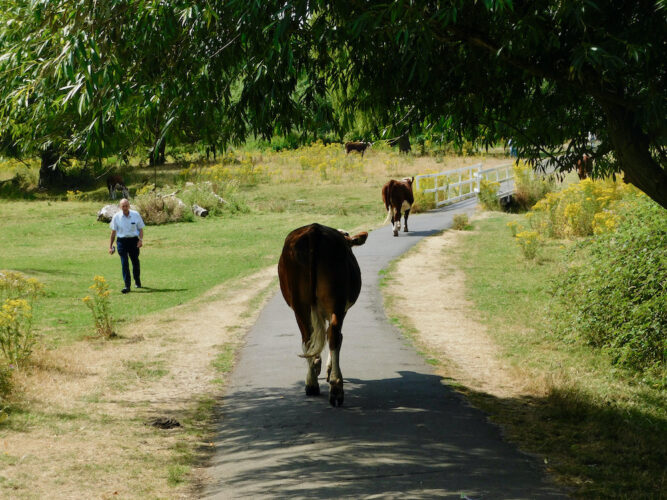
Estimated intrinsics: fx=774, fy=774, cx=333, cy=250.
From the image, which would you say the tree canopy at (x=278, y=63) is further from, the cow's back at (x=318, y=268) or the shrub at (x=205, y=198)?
the shrub at (x=205, y=198)

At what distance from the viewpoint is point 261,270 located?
1930cm

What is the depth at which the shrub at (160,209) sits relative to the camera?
99.5 feet

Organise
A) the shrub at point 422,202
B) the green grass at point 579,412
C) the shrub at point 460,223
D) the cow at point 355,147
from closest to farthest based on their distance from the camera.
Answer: the green grass at point 579,412, the shrub at point 460,223, the shrub at point 422,202, the cow at point 355,147

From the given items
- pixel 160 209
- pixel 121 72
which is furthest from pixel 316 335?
pixel 160 209

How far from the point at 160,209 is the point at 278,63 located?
25.0 metres

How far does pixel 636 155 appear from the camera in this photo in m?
6.38

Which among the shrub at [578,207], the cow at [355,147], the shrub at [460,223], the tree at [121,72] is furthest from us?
the cow at [355,147]

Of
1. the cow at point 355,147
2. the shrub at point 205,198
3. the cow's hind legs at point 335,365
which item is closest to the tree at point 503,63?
the cow's hind legs at point 335,365

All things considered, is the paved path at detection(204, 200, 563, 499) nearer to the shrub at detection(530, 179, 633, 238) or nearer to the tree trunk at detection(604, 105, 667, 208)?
the tree trunk at detection(604, 105, 667, 208)

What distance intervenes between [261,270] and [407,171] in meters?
26.6

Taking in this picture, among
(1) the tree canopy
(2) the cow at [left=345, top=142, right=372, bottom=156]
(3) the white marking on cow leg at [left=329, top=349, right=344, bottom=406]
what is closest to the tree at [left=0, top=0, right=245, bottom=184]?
(1) the tree canopy

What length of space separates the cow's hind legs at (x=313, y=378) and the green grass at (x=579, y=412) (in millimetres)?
1694

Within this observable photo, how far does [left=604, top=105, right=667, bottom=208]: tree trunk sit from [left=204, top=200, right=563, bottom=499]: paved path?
247 cm

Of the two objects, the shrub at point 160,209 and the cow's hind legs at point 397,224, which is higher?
the shrub at point 160,209
